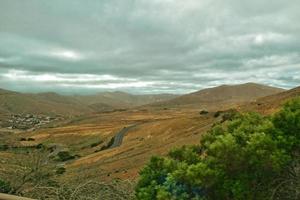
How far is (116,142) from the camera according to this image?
93250mm

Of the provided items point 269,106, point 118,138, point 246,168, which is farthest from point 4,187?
point 118,138

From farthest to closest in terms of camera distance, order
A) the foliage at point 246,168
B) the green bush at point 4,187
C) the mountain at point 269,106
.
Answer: the mountain at point 269,106 → the green bush at point 4,187 → the foliage at point 246,168

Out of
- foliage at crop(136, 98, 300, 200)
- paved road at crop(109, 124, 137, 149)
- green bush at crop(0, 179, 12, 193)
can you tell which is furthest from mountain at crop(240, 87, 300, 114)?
green bush at crop(0, 179, 12, 193)

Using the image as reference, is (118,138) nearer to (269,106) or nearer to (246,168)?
(269,106)

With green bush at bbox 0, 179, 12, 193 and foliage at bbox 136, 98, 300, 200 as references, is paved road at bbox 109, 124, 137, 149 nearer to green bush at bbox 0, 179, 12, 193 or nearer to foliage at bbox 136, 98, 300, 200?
green bush at bbox 0, 179, 12, 193

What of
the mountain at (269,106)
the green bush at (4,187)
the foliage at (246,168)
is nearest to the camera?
the foliage at (246,168)

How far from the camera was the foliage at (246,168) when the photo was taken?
10.3 m

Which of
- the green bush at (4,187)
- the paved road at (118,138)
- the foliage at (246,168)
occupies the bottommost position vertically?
the paved road at (118,138)

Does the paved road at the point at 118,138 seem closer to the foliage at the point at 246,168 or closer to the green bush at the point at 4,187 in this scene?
the green bush at the point at 4,187

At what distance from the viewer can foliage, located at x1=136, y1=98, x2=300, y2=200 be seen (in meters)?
10.3

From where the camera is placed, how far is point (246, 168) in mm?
10953

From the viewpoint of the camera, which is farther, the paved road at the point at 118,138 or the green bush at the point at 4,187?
the paved road at the point at 118,138

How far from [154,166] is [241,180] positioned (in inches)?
105

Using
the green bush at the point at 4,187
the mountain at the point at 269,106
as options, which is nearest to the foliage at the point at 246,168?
the green bush at the point at 4,187
